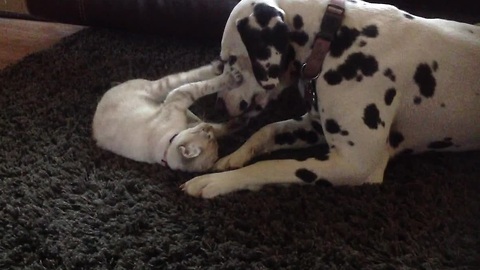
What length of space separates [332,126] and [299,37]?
32 cm

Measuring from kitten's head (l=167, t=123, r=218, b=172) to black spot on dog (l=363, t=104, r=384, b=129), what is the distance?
55 cm

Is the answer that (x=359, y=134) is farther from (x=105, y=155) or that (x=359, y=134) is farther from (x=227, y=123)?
(x=105, y=155)

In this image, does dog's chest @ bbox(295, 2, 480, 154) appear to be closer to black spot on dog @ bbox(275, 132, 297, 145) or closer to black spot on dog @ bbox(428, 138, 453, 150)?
black spot on dog @ bbox(428, 138, 453, 150)

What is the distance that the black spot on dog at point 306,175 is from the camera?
2.19 m

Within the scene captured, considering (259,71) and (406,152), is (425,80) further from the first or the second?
(259,71)

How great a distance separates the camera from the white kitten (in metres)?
2.29

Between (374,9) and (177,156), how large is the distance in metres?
0.85

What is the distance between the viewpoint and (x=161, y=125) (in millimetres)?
2408

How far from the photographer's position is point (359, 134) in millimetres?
2146

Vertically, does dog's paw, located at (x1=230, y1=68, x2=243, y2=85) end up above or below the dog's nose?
above

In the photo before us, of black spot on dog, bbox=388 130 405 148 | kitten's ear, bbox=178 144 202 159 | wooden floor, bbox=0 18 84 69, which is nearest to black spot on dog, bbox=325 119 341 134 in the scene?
black spot on dog, bbox=388 130 405 148

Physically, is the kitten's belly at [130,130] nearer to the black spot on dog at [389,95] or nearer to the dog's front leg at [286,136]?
the dog's front leg at [286,136]

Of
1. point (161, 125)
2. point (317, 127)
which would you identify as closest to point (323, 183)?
point (317, 127)

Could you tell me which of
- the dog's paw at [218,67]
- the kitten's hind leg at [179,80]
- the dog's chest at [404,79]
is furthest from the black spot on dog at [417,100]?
the kitten's hind leg at [179,80]
